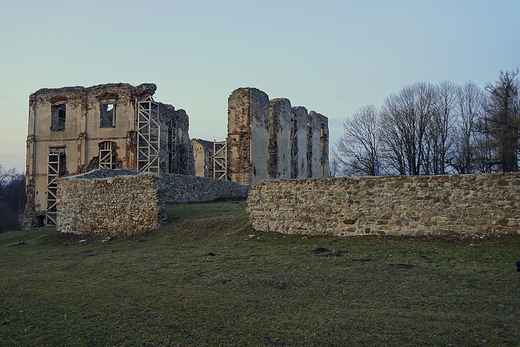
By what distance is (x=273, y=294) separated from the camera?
22.4ft

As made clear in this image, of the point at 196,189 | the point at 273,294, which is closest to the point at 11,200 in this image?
the point at 196,189

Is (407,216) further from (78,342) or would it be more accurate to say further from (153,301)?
(78,342)

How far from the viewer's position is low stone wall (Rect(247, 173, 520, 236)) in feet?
31.8

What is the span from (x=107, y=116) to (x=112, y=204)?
16941 millimetres

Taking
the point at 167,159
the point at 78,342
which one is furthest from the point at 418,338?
the point at 167,159

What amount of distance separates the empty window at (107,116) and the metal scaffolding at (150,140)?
2394 millimetres

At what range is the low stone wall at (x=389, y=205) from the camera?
381 inches

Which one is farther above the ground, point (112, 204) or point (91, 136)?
point (91, 136)

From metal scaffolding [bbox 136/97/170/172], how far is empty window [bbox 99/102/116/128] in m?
2.39

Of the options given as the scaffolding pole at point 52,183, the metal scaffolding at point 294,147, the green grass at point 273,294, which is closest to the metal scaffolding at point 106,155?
the scaffolding pole at point 52,183

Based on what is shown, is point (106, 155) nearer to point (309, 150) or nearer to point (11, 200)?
point (309, 150)

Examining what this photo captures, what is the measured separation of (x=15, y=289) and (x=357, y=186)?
8.28 m

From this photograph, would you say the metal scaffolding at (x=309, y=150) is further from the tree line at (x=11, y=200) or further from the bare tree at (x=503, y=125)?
the tree line at (x=11, y=200)

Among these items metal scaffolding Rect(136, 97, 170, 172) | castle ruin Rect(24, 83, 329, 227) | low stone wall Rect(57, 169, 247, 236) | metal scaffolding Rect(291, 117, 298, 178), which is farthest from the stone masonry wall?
metal scaffolding Rect(291, 117, 298, 178)
